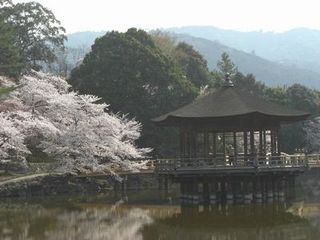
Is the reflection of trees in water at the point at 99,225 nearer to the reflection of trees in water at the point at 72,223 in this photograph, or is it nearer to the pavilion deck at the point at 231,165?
the reflection of trees in water at the point at 72,223

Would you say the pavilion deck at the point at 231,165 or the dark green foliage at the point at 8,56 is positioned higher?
the dark green foliage at the point at 8,56

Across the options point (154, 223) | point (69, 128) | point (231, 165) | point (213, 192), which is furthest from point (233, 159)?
point (69, 128)

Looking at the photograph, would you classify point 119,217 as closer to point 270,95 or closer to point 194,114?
point 194,114

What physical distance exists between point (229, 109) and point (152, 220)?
8381mm

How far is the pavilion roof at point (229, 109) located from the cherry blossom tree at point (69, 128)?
7711 mm

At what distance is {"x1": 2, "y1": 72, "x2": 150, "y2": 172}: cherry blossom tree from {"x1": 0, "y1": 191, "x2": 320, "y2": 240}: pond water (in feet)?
16.5

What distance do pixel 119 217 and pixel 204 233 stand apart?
22.2 feet

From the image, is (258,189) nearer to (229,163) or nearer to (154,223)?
(229,163)

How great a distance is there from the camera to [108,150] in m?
40.8

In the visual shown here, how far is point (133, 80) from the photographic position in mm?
52594

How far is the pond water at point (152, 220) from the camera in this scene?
21.8 metres

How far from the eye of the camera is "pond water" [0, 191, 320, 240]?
21.8 m

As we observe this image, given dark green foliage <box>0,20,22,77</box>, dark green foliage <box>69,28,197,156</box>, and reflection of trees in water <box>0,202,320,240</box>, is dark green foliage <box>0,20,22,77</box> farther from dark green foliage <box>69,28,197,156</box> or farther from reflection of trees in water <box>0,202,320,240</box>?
reflection of trees in water <box>0,202,320,240</box>

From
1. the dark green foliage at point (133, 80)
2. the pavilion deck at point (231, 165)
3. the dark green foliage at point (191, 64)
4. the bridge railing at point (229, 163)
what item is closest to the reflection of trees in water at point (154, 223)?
the pavilion deck at point (231, 165)
